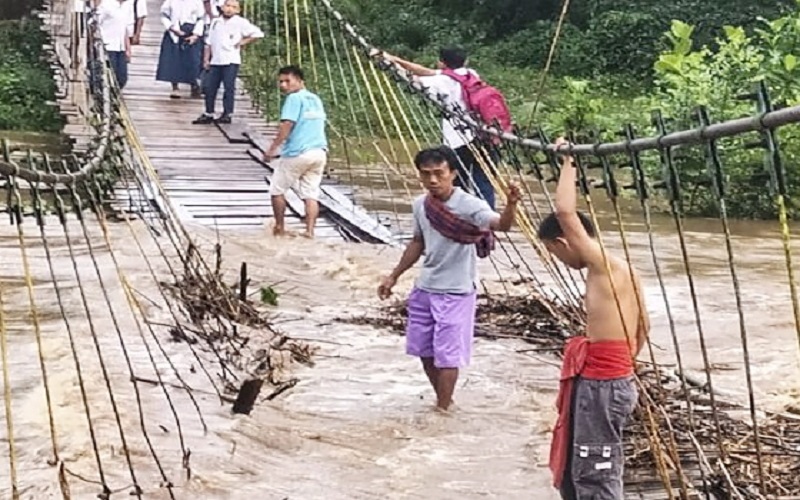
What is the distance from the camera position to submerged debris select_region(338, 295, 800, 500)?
3180 mm

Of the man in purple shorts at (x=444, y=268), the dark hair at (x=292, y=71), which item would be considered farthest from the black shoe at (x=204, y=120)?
the man in purple shorts at (x=444, y=268)

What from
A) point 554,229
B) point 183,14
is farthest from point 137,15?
point 554,229

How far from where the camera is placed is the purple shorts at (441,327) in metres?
4.52

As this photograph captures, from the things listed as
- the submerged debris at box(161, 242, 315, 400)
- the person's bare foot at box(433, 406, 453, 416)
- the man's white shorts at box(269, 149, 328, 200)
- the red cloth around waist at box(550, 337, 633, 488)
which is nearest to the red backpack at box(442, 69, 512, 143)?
the man's white shorts at box(269, 149, 328, 200)

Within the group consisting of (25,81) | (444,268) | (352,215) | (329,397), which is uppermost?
(444,268)

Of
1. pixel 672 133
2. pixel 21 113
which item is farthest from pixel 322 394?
pixel 21 113

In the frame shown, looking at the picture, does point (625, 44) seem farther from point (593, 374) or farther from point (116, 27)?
point (593, 374)

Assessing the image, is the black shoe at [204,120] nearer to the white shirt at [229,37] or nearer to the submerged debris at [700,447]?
the white shirt at [229,37]

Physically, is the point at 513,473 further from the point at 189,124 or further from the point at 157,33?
the point at 157,33

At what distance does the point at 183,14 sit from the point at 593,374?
878 centimetres

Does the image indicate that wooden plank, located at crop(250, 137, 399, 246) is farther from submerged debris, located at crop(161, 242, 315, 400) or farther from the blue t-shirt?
submerged debris, located at crop(161, 242, 315, 400)

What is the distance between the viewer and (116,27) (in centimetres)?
1023

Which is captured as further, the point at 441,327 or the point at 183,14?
the point at 183,14

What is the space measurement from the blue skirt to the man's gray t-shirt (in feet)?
23.0
